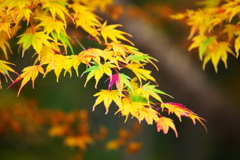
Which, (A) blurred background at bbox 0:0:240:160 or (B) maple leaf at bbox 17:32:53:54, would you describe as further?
(A) blurred background at bbox 0:0:240:160

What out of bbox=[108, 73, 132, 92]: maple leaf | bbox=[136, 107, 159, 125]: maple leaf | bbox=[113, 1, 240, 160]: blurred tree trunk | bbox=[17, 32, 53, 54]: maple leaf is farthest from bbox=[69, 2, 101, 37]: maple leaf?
bbox=[113, 1, 240, 160]: blurred tree trunk

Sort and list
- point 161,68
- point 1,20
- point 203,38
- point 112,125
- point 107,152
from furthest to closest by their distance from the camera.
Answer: point 107,152, point 112,125, point 161,68, point 203,38, point 1,20

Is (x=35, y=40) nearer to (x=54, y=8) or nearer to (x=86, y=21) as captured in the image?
(x=54, y=8)

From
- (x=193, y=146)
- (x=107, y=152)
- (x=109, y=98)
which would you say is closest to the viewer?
(x=109, y=98)

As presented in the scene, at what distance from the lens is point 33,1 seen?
4.88 feet

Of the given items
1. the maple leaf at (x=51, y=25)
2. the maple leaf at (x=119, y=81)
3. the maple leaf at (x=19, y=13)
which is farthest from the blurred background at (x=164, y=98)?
the maple leaf at (x=119, y=81)

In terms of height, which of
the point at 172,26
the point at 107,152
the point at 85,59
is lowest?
the point at 107,152

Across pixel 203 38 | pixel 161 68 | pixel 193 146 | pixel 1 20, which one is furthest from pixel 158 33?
pixel 1 20

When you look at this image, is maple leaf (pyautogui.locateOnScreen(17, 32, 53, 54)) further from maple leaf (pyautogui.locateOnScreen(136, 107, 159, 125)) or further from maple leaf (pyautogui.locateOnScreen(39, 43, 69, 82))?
maple leaf (pyautogui.locateOnScreen(136, 107, 159, 125))

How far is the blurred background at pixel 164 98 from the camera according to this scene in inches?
133

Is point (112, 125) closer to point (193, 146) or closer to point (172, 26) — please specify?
point (193, 146)

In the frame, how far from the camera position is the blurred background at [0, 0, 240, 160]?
11.1ft

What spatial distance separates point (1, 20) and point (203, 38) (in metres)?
1.12

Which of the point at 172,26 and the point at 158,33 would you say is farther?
the point at 172,26
